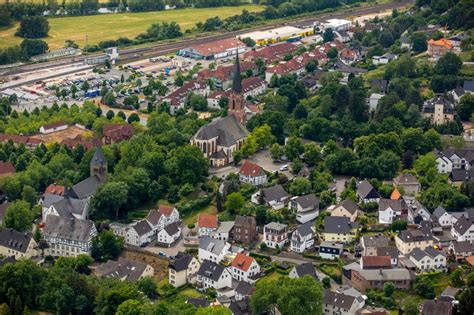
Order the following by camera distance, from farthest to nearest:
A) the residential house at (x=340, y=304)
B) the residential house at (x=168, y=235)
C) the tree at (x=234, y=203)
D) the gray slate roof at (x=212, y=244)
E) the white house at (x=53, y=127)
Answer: the white house at (x=53, y=127) → the tree at (x=234, y=203) → the residential house at (x=168, y=235) → the gray slate roof at (x=212, y=244) → the residential house at (x=340, y=304)

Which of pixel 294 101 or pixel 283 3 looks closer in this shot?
pixel 294 101

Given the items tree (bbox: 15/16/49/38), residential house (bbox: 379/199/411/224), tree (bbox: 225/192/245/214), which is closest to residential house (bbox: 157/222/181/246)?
tree (bbox: 225/192/245/214)

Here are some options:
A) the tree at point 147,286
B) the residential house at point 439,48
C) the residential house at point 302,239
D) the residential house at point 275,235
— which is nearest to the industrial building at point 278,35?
the residential house at point 439,48

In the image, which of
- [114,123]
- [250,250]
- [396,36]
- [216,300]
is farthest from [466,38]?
[216,300]

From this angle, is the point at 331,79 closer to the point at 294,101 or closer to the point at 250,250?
the point at 294,101

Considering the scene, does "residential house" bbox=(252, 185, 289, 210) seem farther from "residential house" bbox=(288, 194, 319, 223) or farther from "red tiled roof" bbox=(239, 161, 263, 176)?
"red tiled roof" bbox=(239, 161, 263, 176)

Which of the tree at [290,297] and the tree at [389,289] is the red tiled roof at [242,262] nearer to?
the tree at [290,297]

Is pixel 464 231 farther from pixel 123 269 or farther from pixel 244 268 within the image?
pixel 123 269
